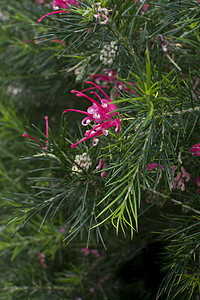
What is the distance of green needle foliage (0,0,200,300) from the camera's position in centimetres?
30

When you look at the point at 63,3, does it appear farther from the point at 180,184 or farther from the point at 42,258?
the point at 42,258

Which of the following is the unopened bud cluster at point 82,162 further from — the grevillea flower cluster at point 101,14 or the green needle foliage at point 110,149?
the grevillea flower cluster at point 101,14

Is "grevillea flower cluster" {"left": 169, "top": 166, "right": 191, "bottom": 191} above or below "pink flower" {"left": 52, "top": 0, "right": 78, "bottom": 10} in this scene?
below

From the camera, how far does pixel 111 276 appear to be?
563 mm

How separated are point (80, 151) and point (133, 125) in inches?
3.3

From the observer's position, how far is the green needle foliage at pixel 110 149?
0.98 ft

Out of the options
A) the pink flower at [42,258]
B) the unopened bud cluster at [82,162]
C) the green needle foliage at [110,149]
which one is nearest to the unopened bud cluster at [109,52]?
the green needle foliage at [110,149]

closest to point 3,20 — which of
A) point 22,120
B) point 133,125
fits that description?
point 22,120

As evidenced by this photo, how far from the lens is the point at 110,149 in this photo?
33cm

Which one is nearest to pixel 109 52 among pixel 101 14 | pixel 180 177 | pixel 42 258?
pixel 101 14

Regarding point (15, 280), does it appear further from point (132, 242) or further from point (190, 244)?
point (190, 244)

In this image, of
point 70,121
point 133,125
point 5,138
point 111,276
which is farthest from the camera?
point 5,138

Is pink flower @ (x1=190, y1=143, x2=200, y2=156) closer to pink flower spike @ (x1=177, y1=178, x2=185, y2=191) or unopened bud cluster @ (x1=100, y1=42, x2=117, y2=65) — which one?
pink flower spike @ (x1=177, y1=178, x2=185, y2=191)


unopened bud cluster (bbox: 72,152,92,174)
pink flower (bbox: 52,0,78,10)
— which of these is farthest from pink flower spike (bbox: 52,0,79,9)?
unopened bud cluster (bbox: 72,152,92,174)
